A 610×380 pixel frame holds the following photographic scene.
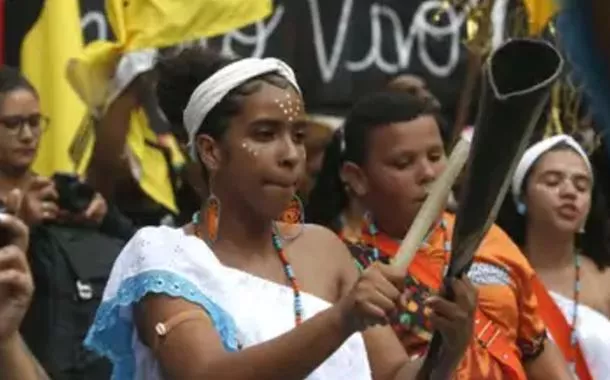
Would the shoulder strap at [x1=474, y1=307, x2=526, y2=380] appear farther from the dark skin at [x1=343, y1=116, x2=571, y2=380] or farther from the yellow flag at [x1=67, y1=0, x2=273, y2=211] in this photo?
the yellow flag at [x1=67, y1=0, x2=273, y2=211]

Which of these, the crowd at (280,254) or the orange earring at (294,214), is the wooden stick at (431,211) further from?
the orange earring at (294,214)

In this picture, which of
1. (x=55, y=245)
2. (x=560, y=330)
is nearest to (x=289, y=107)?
(x=55, y=245)

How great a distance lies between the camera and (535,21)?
636cm

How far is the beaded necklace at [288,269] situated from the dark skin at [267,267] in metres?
0.01

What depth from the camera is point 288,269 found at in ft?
11.6

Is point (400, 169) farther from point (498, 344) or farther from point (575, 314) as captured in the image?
point (575, 314)

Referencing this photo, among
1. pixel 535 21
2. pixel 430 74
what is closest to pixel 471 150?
pixel 535 21

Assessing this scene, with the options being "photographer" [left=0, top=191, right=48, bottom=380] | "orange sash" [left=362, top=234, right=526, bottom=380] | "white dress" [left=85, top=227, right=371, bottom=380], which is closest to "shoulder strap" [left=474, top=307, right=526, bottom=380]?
"orange sash" [left=362, top=234, right=526, bottom=380]

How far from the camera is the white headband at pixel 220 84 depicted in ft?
11.6

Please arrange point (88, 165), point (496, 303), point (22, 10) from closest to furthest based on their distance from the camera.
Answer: point (496, 303) → point (88, 165) → point (22, 10)

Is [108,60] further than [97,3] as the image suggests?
No

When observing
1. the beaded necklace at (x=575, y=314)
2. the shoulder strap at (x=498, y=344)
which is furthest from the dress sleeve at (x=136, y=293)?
the beaded necklace at (x=575, y=314)

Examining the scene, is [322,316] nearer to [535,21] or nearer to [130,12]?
[130,12]

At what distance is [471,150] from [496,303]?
200 centimetres
